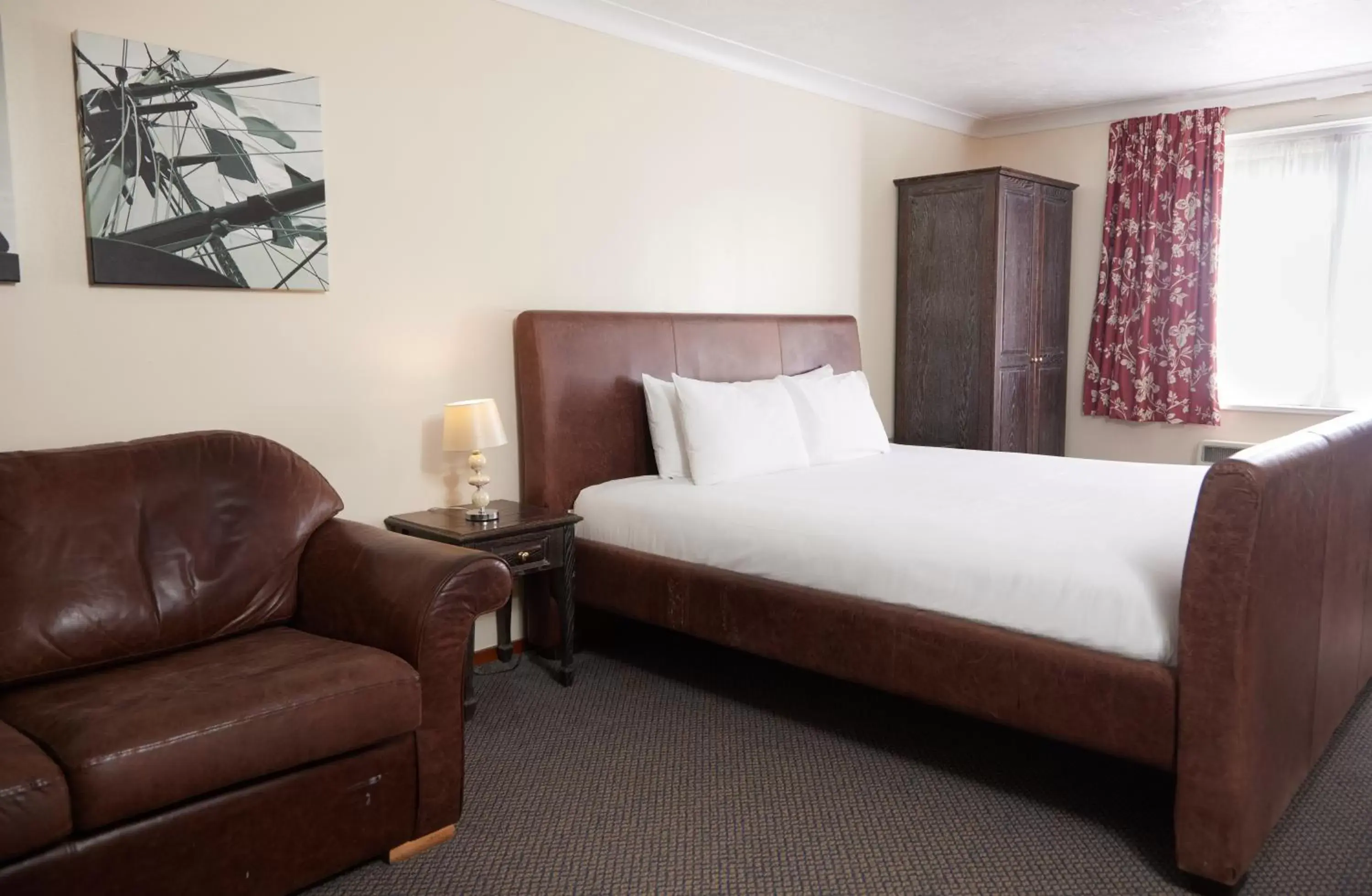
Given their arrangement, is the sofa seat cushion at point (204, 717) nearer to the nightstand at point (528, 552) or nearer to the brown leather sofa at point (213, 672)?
the brown leather sofa at point (213, 672)

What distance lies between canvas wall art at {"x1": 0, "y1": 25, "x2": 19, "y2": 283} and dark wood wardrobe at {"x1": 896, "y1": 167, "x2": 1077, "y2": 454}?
400cm

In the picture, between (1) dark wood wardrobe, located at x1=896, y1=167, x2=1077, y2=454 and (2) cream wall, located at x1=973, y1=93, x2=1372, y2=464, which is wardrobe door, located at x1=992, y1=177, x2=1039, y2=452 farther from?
(2) cream wall, located at x1=973, y1=93, x2=1372, y2=464

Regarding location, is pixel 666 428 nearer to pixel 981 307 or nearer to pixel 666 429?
pixel 666 429

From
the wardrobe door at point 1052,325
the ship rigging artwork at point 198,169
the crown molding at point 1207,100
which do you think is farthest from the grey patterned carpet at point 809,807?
the crown molding at point 1207,100

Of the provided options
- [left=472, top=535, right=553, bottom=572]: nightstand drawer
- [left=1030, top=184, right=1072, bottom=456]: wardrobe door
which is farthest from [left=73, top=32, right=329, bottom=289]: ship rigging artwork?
[left=1030, top=184, right=1072, bottom=456]: wardrobe door

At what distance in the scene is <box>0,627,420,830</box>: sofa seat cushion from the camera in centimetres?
176

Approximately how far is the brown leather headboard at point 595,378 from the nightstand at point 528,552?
0.20m

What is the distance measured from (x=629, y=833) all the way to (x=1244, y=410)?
4.22 m

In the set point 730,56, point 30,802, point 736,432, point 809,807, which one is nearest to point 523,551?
point 736,432

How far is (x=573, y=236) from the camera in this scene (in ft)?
12.3

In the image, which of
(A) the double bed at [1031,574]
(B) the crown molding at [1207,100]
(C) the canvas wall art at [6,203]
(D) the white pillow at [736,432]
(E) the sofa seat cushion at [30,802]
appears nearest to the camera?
(E) the sofa seat cushion at [30,802]

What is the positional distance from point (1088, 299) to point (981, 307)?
944 mm

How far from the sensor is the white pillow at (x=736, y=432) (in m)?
3.51

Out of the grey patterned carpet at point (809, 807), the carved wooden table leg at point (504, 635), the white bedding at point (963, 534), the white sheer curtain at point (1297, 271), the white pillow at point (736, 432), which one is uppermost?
the white sheer curtain at point (1297, 271)
